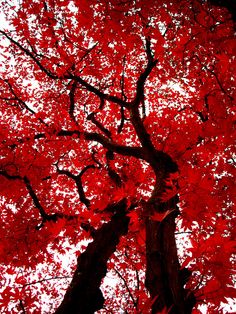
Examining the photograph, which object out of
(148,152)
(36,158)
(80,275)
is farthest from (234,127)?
(36,158)

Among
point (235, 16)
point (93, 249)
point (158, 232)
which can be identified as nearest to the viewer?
point (235, 16)

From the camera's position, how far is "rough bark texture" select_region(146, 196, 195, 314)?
Answer: 11.7 feet

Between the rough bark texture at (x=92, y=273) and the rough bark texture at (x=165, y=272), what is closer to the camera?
the rough bark texture at (x=165, y=272)

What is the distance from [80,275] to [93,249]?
81 centimetres

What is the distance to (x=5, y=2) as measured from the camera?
32.1 ft

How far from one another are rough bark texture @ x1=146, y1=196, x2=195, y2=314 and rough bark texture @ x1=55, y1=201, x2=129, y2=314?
152cm

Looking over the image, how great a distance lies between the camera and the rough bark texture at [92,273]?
4.88 metres

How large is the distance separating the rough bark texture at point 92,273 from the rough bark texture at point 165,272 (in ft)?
4.99

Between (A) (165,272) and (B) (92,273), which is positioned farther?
(B) (92,273)

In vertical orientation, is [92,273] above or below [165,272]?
above

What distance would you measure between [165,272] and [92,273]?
2.03 meters

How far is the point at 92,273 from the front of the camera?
554cm

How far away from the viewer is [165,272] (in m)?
4.02

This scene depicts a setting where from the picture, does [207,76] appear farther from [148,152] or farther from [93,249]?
[93,249]
